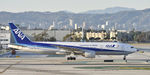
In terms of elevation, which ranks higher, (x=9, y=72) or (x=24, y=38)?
(x=24, y=38)

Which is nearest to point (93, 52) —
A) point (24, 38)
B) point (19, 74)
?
point (24, 38)

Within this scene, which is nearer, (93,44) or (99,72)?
(99,72)

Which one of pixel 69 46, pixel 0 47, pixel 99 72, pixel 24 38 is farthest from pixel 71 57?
pixel 0 47

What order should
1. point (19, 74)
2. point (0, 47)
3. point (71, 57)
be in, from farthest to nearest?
1. point (0, 47)
2. point (71, 57)
3. point (19, 74)

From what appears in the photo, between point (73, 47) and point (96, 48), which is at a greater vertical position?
point (73, 47)

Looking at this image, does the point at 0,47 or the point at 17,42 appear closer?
the point at 17,42

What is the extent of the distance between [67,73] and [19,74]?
19.9 ft

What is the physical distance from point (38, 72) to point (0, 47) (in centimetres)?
6954

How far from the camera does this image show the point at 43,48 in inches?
2613

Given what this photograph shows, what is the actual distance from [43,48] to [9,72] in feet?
75.0

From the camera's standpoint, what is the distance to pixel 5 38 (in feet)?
373

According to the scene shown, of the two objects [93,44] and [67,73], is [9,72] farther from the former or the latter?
[93,44]

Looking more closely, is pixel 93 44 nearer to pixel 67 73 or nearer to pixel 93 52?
pixel 93 52

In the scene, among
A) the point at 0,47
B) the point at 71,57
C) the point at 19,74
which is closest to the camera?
the point at 19,74
